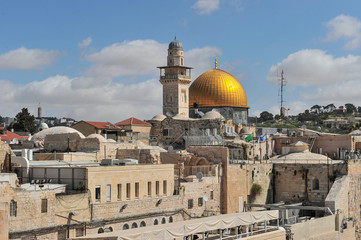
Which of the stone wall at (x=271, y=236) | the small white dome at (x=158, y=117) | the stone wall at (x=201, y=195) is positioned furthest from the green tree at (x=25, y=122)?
the stone wall at (x=271, y=236)

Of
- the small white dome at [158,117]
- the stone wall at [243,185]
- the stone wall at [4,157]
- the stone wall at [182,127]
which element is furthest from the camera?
the small white dome at [158,117]

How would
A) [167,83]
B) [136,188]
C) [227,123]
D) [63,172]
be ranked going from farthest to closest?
[167,83] < [227,123] < [136,188] < [63,172]

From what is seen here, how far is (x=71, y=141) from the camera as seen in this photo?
36375 mm

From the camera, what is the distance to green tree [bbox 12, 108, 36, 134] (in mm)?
73250

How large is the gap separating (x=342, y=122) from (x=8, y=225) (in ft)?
308

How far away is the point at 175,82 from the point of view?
53.7 m

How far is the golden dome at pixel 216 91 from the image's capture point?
2218 inches

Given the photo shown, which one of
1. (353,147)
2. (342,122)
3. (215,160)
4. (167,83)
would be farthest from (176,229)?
(342,122)

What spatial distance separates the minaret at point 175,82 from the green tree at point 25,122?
25541mm

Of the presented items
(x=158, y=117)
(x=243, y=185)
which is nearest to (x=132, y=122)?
(x=158, y=117)

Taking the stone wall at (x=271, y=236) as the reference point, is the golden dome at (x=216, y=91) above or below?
above

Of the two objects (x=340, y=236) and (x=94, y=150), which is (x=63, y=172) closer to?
(x=94, y=150)

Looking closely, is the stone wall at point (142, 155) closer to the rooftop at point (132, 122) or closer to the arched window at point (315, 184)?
the arched window at point (315, 184)

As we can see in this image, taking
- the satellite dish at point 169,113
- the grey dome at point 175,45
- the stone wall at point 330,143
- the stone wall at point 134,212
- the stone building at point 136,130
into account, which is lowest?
the stone wall at point 134,212
